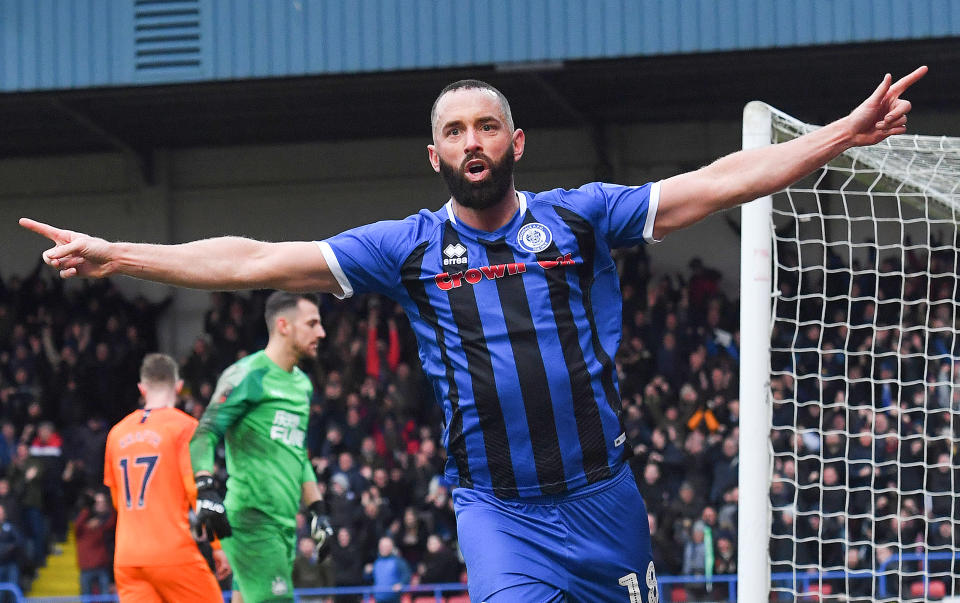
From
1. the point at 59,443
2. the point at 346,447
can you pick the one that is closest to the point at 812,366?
the point at 346,447

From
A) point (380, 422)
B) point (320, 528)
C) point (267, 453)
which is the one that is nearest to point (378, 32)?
point (380, 422)

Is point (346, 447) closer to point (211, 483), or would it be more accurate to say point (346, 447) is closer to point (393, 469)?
point (393, 469)

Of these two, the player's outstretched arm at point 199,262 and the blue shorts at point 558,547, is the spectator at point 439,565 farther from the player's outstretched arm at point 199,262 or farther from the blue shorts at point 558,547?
the player's outstretched arm at point 199,262

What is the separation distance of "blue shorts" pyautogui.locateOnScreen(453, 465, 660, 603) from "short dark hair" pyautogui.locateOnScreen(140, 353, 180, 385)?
13.9 feet

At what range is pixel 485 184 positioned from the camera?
3.92 m

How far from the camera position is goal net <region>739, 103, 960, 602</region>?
19.3ft

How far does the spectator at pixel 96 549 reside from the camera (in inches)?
618

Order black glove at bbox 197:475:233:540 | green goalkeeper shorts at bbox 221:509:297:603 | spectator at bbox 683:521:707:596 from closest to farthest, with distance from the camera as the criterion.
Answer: black glove at bbox 197:475:233:540 < green goalkeeper shorts at bbox 221:509:297:603 < spectator at bbox 683:521:707:596

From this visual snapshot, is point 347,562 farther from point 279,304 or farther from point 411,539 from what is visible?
point 279,304

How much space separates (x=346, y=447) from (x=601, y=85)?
574cm

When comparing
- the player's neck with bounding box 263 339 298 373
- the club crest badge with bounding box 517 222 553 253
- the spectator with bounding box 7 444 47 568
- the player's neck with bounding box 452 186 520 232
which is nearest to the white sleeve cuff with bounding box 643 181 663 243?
the club crest badge with bounding box 517 222 553 253

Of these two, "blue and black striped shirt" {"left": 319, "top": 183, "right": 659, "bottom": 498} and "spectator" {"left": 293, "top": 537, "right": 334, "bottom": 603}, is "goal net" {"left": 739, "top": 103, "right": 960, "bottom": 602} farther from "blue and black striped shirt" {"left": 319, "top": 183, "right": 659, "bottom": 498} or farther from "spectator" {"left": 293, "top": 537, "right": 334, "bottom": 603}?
"spectator" {"left": 293, "top": 537, "right": 334, "bottom": 603}

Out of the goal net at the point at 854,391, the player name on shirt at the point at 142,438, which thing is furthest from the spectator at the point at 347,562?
the player name on shirt at the point at 142,438

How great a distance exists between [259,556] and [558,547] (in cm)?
368
